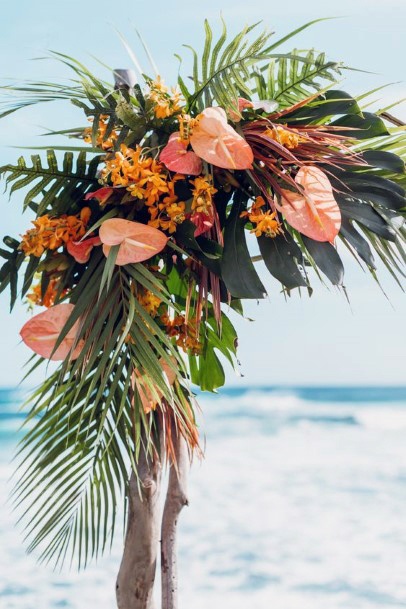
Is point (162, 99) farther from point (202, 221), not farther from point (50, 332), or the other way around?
point (50, 332)

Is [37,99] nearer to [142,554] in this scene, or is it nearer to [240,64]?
[240,64]

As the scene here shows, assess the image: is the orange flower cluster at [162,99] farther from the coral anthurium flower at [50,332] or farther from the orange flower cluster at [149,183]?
the coral anthurium flower at [50,332]

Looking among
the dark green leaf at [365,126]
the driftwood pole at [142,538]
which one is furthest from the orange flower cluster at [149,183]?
the driftwood pole at [142,538]

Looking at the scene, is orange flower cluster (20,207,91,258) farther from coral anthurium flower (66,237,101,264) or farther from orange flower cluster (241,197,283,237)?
orange flower cluster (241,197,283,237)

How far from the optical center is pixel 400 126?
150cm

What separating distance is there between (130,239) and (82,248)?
0.11 m

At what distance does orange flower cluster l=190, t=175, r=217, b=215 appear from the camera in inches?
47.1

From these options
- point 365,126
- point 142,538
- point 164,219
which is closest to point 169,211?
point 164,219

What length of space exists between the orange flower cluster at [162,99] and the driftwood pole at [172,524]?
622 millimetres

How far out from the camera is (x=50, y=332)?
1269 mm

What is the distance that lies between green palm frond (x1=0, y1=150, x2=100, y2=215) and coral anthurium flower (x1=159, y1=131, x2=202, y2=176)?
0.16 m

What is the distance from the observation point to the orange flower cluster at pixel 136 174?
3.86 ft

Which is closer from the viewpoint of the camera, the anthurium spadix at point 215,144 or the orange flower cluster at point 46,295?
the anthurium spadix at point 215,144

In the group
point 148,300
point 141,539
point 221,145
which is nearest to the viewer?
point 221,145
